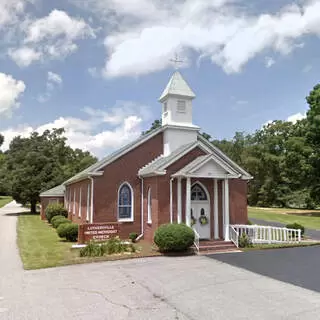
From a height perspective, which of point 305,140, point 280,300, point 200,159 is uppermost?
point 305,140

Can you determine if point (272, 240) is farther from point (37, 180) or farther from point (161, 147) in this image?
point (37, 180)

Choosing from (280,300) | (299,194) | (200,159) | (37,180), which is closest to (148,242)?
(200,159)

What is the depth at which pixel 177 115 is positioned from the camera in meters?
22.0

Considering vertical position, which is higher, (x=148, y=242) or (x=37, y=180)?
(x=37, y=180)

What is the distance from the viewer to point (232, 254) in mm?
16188

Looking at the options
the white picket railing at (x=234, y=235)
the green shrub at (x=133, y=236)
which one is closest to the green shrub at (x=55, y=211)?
the green shrub at (x=133, y=236)

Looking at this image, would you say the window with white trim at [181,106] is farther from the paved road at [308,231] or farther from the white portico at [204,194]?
the paved road at [308,231]

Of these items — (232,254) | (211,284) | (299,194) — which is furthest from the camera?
(299,194)

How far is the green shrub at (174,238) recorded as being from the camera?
15760 mm

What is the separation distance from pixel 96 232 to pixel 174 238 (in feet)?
13.2

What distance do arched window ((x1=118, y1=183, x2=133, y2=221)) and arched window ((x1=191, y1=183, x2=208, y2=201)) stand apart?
3807mm

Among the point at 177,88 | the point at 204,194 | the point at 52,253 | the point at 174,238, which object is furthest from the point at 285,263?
the point at 177,88

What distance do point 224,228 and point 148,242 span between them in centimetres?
432

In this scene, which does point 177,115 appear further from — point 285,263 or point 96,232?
point 285,263
